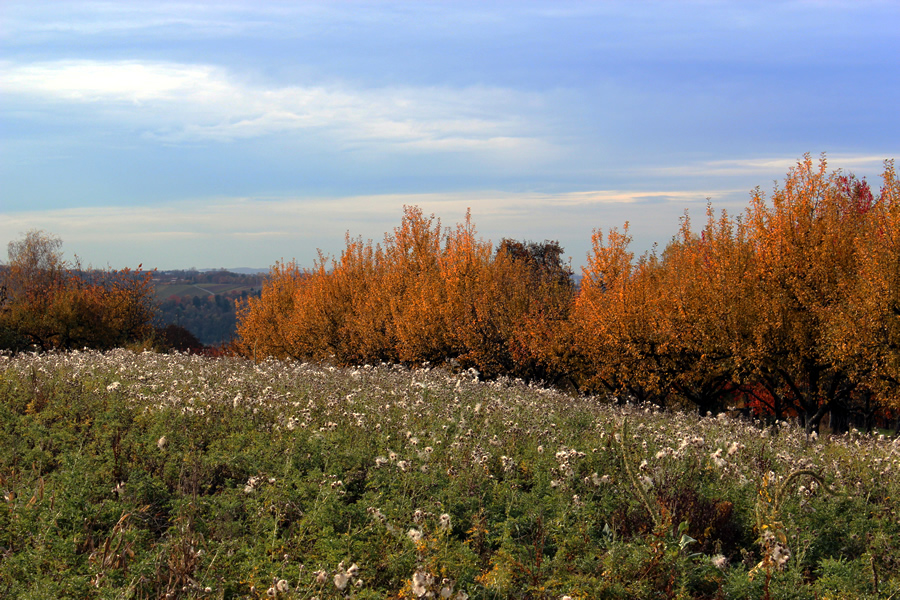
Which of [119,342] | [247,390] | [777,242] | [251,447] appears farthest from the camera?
[119,342]

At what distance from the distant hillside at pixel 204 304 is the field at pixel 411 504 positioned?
83717 millimetres

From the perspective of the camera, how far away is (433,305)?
28.1 metres

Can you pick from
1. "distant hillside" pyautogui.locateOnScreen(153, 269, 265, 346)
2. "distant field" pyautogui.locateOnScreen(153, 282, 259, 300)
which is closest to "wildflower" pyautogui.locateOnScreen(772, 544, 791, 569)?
"distant hillside" pyautogui.locateOnScreen(153, 269, 265, 346)

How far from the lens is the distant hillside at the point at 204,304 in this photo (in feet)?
367

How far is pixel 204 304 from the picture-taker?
125500 millimetres

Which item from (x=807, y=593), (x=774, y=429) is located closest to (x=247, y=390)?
(x=807, y=593)

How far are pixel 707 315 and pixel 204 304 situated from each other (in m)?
119

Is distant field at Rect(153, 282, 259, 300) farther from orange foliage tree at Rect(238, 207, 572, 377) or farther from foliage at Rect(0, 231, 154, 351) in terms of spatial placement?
orange foliage tree at Rect(238, 207, 572, 377)

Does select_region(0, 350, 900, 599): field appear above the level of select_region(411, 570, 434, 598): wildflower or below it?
below

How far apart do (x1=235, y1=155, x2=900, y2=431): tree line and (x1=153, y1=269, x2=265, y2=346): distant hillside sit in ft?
216

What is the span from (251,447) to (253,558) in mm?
2642

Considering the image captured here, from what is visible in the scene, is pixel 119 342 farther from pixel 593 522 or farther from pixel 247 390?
pixel 593 522

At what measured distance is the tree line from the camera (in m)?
18.7

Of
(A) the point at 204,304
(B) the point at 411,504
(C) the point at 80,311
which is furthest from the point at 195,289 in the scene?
(B) the point at 411,504
